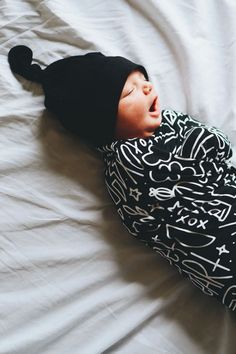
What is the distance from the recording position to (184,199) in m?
0.78

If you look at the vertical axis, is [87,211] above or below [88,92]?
below

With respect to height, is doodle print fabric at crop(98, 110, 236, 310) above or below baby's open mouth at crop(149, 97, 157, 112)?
below

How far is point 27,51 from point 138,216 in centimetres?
43

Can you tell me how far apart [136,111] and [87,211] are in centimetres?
22

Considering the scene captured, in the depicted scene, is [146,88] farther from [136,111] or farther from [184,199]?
[184,199]

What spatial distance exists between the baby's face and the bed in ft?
0.33

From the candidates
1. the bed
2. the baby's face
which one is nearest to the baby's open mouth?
the baby's face

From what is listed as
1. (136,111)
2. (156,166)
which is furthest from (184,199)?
(136,111)

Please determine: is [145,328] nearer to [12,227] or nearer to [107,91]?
[12,227]

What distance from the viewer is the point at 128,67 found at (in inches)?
32.6

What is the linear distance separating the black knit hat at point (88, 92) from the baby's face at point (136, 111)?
14mm

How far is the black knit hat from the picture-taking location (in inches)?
31.8

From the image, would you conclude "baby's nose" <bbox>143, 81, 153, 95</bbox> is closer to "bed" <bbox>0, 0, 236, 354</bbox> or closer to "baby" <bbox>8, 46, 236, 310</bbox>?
"baby" <bbox>8, 46, 236, 310</bbox>

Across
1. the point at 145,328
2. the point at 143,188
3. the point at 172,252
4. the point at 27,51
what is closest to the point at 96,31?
the point at 27,51
